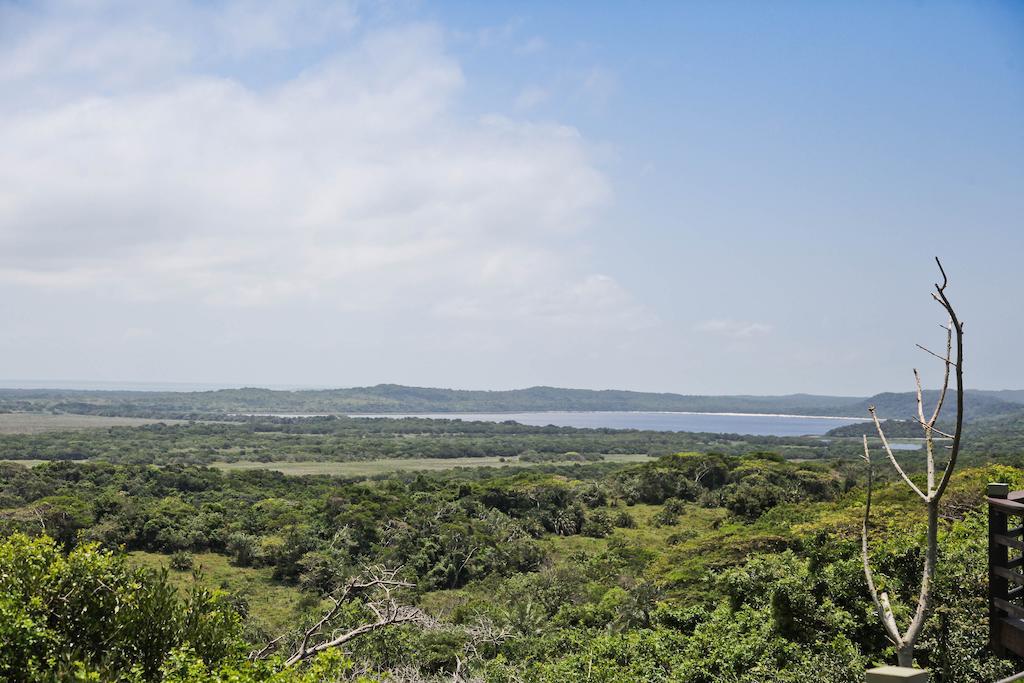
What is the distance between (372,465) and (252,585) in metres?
59.5

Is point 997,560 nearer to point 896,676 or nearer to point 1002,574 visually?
point 1002,574

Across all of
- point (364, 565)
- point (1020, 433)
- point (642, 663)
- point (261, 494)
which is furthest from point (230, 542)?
point (1020, 433)

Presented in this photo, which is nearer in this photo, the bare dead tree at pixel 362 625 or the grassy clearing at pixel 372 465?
the bare dead tree at pixel 362 625

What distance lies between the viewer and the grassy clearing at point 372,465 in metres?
82.0

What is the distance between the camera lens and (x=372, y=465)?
92.4 m

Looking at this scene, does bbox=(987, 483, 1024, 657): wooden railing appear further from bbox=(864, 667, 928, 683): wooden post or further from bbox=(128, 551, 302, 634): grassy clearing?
bbox=(128, 551, 302, 634): grassy clearing

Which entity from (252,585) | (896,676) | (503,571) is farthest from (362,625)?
(252,585)

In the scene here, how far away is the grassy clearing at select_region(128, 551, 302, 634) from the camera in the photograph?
2855 cm

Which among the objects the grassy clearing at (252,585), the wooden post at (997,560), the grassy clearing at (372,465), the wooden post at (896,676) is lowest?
the grassy clearing at (372,465)

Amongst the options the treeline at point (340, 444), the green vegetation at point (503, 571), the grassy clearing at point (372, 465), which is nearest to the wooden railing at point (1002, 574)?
the green vegetation at point (503, 571)

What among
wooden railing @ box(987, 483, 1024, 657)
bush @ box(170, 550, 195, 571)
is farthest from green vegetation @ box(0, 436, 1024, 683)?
wooden railing @ box(987, 483, 1024, 657)

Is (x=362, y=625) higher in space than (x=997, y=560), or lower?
lower

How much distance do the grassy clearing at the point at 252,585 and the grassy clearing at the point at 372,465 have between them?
40.3m

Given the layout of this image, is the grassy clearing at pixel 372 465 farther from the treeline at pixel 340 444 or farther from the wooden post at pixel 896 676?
the wooden post at pixel 896 676
